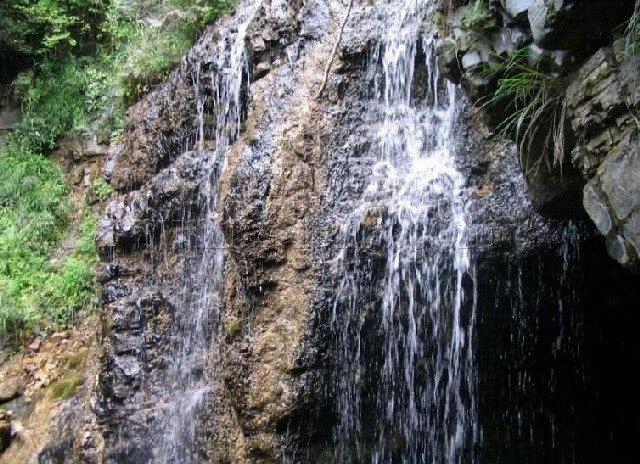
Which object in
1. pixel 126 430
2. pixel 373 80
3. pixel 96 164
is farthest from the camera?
pixel 96 164

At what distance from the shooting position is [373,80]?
16.3 ft

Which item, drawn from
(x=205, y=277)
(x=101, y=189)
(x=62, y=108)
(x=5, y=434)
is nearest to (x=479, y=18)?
(x=205, y=277)

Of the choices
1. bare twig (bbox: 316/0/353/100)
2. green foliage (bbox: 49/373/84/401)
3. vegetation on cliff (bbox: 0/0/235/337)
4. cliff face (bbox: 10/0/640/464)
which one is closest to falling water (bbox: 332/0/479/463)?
cliff face (bbox: 10/0/640/464)

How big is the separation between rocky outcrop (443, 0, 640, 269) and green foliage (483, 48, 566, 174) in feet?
0.03

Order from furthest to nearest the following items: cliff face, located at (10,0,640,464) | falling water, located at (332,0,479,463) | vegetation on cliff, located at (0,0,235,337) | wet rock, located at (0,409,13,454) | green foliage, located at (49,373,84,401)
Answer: vegetation on cliff, located at (0,0,235,337)
green foliage, located at (49,373,84,401)
wet rock, located at (0,409,13,454)
falling water, located at (332,0,479,463)
cliff face, located at (10,0,640,464)

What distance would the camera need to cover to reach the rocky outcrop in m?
2.61

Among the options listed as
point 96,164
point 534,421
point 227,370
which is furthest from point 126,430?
point 96,164

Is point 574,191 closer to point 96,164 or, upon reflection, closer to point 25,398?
point 25,398

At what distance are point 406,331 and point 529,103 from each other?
1.69 m

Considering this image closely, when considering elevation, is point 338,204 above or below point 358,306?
above

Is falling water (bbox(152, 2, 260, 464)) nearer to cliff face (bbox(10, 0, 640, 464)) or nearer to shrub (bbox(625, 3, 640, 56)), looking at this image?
cliff face (bbox(10, 0, 640, 464))

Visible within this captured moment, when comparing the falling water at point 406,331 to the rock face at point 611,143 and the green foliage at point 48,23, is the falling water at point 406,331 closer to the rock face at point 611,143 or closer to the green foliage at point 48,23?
the rock face at point 611,143

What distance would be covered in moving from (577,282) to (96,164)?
6998mm

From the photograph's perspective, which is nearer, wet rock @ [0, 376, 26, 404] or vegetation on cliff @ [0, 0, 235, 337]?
wet rock @ [0, 376, 26, 404]
